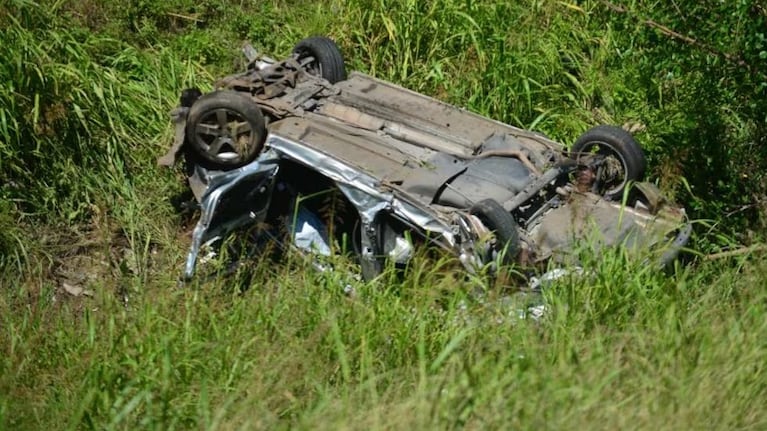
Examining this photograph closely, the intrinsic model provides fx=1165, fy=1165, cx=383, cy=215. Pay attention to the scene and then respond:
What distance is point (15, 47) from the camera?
809 centimetres

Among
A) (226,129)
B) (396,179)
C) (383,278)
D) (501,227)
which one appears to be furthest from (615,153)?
(226,129)

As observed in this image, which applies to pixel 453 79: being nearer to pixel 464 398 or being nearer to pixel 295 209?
pixel 295 209

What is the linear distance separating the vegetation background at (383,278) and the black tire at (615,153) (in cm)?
45

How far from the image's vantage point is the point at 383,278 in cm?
652

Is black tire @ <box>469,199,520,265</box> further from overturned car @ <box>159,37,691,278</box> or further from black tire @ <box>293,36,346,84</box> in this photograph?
black tire @ <box>293,36,346,84</box>

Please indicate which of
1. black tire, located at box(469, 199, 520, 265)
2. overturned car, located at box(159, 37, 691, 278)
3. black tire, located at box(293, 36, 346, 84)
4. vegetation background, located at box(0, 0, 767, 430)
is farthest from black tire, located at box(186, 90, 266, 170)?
black tire, located at box(469, 199, 520, 265)

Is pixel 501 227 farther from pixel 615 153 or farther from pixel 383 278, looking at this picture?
pixel 615 153

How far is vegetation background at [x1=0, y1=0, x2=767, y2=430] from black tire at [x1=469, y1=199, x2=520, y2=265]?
0.32 metres

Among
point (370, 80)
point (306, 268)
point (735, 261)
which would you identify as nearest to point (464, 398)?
point (306, 268)

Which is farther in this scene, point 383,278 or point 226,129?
point 226,129

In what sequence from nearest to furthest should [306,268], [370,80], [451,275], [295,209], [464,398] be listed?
[464,398], [451,275], [306,268], [295,209], [370,80]

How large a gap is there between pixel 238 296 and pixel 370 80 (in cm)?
227

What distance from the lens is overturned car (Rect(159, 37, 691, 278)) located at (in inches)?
255

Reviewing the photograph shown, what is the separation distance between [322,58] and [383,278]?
209cm
